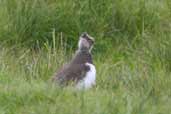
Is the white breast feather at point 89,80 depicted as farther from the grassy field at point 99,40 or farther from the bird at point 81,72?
the grassy field at point 99,40

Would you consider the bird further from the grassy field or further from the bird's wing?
the grassy field

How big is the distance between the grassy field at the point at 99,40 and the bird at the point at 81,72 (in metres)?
0.14

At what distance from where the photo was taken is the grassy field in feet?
23.4

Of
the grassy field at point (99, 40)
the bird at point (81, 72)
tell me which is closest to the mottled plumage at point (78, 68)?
the bird at point (81, 72)

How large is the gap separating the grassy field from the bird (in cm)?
14

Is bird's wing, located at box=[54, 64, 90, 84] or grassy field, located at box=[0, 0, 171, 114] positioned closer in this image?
bird's wing, located at box=[54, 64, 90, 84]

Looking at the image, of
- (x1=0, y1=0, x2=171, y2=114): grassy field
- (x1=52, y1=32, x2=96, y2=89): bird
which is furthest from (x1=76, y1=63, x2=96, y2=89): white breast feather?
(x1=0, y1=0, x2=171, y2=114): grassy field

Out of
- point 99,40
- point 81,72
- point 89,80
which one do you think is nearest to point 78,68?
point 81,72

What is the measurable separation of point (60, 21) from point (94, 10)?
18.6 inches

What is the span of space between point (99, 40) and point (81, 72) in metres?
2.29

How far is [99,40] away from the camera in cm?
910

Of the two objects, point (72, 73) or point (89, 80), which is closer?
point (89, 80)

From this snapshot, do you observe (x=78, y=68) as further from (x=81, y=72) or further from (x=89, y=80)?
(x=89, y=80)

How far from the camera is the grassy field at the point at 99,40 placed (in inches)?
281
